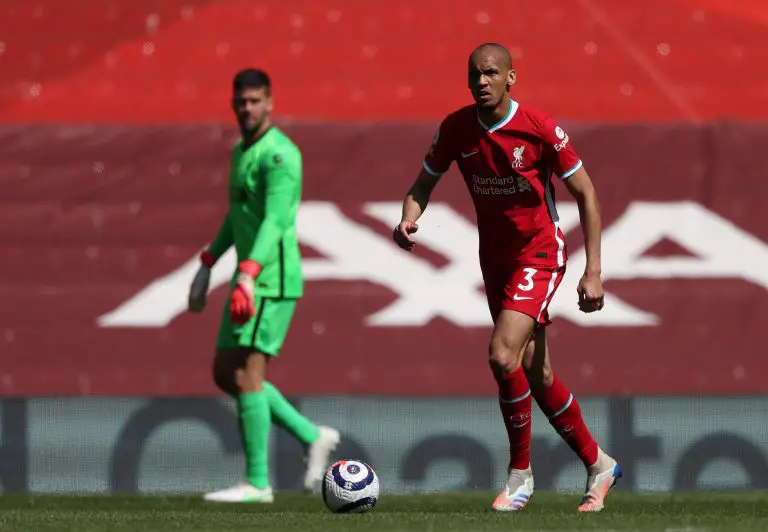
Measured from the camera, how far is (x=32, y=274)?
8.53 meters

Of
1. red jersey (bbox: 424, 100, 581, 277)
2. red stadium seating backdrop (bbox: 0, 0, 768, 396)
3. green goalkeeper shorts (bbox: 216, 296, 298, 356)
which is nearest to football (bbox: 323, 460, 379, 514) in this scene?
red jersey (bbox: 424, 100, 581, 277)

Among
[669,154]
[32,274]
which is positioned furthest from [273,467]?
[669,154]

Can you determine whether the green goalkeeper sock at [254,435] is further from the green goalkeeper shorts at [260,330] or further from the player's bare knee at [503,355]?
the player's bare knee at [503,355]

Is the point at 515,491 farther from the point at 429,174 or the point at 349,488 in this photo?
the point at 429,174

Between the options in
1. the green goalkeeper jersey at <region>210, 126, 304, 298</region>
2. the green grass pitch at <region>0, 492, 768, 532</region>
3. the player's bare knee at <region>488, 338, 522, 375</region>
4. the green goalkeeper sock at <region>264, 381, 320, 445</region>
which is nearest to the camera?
the green grass pitch at <region>0, 492, 768, 532</region>

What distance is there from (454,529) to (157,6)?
19.1 feet

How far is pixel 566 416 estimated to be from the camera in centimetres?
599

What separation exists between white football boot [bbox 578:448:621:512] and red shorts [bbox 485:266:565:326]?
0.57 m

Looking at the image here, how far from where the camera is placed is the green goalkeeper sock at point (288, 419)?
700cm

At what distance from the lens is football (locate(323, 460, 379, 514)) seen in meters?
5.86

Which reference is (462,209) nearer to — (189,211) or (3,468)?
(189,211)

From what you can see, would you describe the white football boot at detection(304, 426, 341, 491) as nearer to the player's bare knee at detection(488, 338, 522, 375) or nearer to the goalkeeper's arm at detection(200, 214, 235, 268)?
the goalkeeper's arm at detection(200, 214, 235, 268)

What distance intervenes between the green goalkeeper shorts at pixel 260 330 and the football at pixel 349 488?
3.31ft

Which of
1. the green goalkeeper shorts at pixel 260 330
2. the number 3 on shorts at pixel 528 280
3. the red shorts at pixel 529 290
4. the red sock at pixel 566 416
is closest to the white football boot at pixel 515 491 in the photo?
the red sock at pixel 566 416
